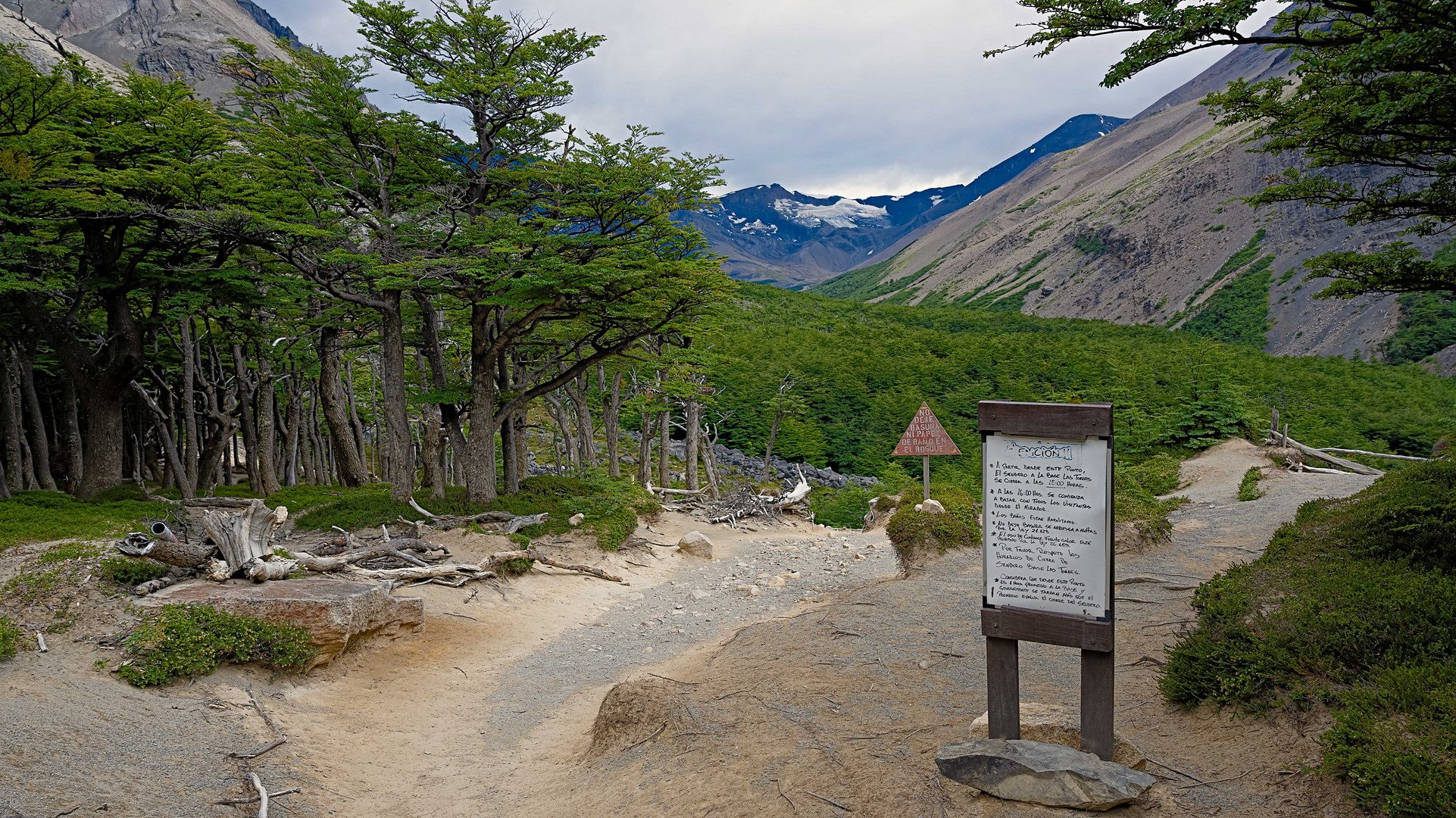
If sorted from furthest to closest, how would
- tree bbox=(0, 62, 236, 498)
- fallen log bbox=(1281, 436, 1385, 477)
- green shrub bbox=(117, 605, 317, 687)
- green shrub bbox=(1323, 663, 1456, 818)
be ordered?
fallen log bbox=(1281, 436, 1385, 477) < tree bbox=(0, 62, 236, 498) < green shrub bbox=(117, 605, 317, 687) < green shrub bbox=(1323, 663, 1456, 818)

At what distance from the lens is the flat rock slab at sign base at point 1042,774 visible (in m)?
4.00

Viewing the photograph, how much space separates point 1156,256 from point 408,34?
111 metres

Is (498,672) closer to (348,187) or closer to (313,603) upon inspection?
(313,603)

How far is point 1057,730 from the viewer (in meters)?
4.72

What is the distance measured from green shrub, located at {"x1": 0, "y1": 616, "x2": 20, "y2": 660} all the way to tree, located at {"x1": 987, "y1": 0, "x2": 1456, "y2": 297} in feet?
34.8

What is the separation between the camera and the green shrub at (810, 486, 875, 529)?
84.7 ft

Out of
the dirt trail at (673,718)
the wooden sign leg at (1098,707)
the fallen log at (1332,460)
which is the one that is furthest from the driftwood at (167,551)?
the fallen log at (1332,460)

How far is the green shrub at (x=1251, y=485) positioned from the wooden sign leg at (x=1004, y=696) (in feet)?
42.4

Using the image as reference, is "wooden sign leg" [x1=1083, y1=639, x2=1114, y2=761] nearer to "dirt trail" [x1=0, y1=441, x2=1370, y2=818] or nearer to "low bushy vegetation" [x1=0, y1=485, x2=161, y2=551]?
"dirt trail" [x1=0, y1=441, x2=1370, y2=818]

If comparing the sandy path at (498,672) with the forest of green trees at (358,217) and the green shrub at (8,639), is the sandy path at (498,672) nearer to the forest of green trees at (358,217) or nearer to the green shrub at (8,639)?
the green shrub at (8,639)

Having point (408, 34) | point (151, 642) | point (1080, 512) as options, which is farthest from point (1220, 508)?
point (408, 34)

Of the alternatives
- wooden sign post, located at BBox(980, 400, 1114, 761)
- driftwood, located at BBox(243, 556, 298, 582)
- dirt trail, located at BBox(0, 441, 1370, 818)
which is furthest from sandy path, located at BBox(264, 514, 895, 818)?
wooden sign post, located at BBox(980, 400, 1114, 761)

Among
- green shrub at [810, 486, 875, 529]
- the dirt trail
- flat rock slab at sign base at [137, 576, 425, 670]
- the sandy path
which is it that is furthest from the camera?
green shrub at [810, 486, 875, 529]

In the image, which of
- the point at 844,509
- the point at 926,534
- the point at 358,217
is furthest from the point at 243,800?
the point at 844,509
